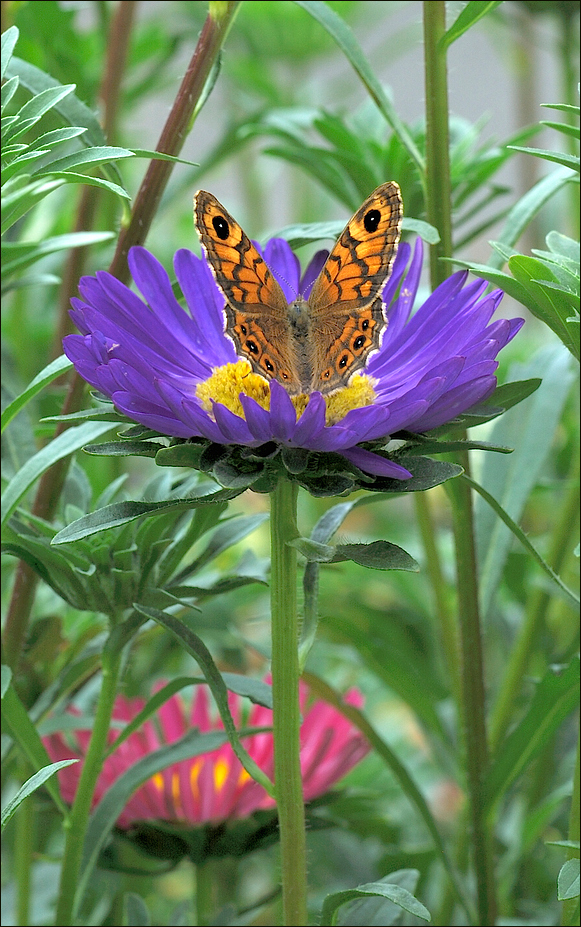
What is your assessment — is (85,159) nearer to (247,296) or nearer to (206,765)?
(247,296)

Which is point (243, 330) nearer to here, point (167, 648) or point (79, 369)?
point (79, 369)

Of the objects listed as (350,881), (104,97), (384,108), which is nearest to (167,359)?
(384,108)

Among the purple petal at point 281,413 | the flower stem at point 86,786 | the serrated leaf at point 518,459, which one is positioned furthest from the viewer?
the serrated leaf at point 518,459

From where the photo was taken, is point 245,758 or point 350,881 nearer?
point 245,758

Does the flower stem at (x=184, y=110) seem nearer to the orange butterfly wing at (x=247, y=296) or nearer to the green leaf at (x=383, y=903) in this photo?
the orange butterfly wing at (x=247, y=296)

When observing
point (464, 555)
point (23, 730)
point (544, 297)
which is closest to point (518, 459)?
point (464, 555)

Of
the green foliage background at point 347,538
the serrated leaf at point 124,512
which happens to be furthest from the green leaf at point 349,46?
the serrated leaf at point 124,512
